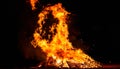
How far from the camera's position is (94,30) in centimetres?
1430

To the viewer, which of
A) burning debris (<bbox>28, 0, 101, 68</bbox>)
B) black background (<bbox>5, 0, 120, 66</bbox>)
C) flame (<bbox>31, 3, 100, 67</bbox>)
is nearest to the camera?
burning debris (<bbox>28, 0, 101, 68</bbox>)

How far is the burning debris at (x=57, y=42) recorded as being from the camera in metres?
10.8

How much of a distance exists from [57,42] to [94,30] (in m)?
2.95

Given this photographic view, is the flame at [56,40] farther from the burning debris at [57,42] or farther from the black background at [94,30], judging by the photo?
the black background at [94,30]

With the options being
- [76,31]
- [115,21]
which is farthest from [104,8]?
[76,31]

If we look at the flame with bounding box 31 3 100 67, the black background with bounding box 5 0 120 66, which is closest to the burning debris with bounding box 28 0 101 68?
the flame with bounding box 31 3 100 67

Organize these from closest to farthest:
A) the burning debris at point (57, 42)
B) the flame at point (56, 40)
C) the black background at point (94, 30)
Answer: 1. the burning debris at point (57, 42)
2. the flame at point (56, 40)
3. the black background at point (94, 30)

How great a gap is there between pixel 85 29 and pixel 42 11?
98.1 inches

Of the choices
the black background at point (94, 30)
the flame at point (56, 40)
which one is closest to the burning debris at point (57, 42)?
the flame at point (56, 40)

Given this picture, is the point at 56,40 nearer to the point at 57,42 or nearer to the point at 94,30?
the point at 57,42

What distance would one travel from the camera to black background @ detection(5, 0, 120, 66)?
13.9m

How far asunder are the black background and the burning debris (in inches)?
46.5

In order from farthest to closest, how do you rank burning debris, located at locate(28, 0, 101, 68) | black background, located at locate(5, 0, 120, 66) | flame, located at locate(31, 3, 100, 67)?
black background, located at locate(5, 0, 120, 66) → flame, located at locate(31, 3, 100, 67) → burning debris, located at locate(28, 0, 101, 68)

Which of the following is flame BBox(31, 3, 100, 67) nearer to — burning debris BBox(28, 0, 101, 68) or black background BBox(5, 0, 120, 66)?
burning debris BBox(28, 0, 101, 68)
